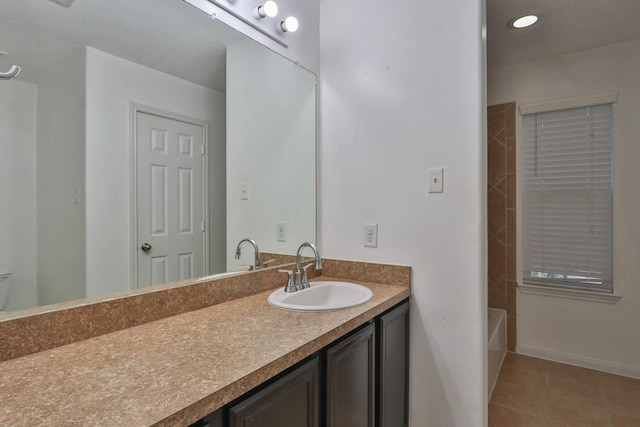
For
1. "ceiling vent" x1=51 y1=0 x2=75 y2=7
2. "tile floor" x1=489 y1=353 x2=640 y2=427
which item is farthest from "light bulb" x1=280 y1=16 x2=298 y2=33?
"tile floor" x1=489 y1=353 x2=640 y2=427

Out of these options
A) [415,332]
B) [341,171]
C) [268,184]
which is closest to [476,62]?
[341,171]

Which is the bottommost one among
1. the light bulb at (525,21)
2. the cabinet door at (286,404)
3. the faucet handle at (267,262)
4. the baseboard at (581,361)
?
the baseboard at (581,361)

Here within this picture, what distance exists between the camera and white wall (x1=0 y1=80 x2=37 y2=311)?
0.87 metres

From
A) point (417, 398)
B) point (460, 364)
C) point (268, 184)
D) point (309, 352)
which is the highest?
point (268, 184)

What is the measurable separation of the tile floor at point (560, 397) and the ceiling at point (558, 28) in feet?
7.87

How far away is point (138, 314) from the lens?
112 centimetres

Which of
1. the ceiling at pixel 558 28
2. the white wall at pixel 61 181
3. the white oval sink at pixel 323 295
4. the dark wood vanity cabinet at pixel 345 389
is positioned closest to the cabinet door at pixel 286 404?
the dark wood vanity cabinet at pixel 345 389

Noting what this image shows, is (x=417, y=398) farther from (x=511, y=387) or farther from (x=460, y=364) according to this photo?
(x=511, y=387)

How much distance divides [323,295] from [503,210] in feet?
6.49

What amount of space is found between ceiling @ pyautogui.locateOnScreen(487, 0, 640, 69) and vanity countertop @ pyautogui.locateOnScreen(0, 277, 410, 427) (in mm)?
2064

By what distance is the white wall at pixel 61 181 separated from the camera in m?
0.94

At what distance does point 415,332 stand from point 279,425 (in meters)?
0.95

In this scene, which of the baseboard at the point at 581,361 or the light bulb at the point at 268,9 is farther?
the baseboard at the point at 581,361

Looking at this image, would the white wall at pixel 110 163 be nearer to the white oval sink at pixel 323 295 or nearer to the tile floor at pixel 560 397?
the white oval sink at pixel 323 295
